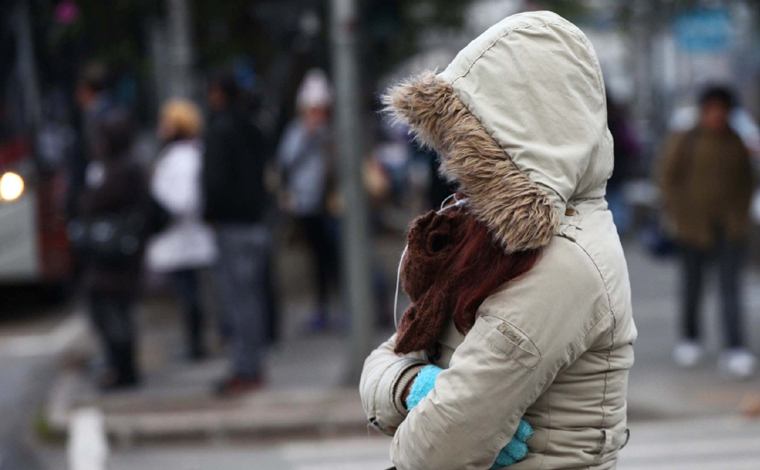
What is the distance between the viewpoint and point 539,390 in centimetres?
195

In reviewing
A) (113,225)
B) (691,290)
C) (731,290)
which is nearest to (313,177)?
(113,225)

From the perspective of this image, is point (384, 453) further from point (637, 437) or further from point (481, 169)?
point (481, 169)

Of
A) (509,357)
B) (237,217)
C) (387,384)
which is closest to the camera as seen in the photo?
(509,357)

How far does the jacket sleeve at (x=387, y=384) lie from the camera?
84.7 inches

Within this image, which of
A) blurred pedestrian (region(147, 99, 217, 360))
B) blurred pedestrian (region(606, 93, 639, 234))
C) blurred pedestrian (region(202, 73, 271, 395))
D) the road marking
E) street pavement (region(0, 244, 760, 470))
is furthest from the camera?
blurred pedestrian (region(606, 93, 639, 234))

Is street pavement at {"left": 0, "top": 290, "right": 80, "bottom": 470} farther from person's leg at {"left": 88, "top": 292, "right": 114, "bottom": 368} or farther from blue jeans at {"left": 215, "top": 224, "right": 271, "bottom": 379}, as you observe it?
blue jeans at {"left": 215, "top": 224, "right": 271, "bottom": 379}

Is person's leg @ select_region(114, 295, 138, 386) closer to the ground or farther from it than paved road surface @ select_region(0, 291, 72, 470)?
farther from it

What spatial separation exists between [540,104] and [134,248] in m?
5.50

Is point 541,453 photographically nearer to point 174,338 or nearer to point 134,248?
point 134,248

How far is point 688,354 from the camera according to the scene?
7.80 m

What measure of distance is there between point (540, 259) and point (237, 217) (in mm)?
5110

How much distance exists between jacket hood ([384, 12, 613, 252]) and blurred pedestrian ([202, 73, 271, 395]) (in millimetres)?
4942

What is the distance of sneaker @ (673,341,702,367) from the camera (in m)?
7.77

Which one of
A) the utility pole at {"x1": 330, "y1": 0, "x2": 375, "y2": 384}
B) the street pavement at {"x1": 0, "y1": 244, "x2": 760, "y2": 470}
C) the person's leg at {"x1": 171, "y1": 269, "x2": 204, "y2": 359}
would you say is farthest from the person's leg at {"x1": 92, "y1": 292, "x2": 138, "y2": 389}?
the utility pole at {"x1": 330, "y1": 0, "x2": 375, "y2": 384}
